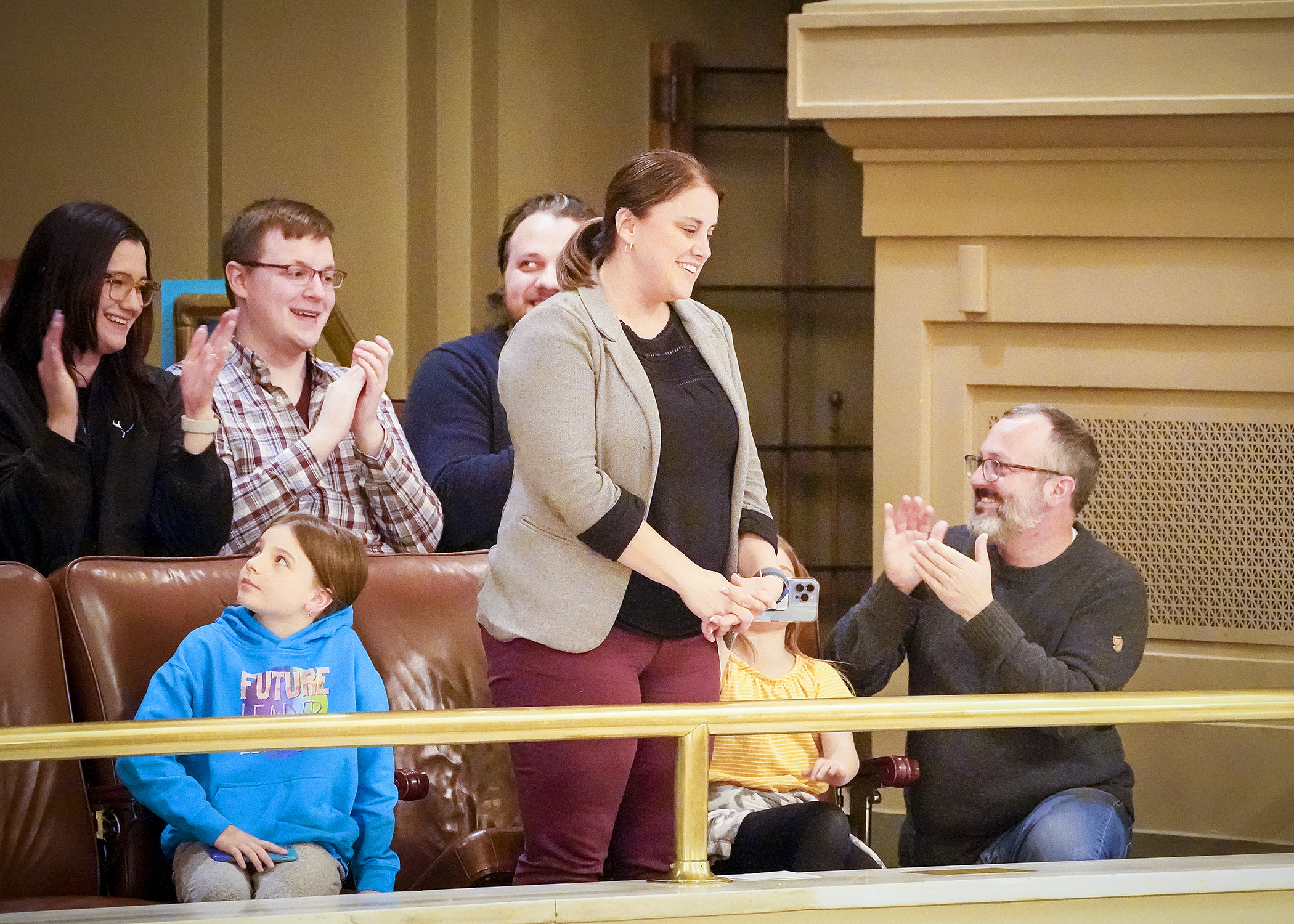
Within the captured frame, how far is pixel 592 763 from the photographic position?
1.52m

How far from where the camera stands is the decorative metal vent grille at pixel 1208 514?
2615mm

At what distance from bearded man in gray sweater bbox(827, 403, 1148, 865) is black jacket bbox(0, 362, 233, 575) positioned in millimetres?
890

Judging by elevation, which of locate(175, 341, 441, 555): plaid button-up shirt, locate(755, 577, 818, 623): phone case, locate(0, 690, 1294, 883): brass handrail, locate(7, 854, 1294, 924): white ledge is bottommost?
locate(7, 854, 1294, 924): white ledge

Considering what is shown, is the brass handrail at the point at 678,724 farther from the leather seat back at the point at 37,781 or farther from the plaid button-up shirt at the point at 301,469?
the plaid button-up shirt at the point at 301,469

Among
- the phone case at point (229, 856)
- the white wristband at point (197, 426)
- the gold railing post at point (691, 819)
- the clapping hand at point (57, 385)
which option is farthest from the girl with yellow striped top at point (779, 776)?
the clapping hand at point (57, 385)

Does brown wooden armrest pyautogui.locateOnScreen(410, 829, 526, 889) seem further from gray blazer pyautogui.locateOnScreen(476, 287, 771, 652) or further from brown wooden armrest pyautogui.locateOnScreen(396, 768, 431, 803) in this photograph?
gray blazer pyautogui.locateOnScreen(476, 287, 771, 652)

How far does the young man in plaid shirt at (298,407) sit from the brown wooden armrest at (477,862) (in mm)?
464

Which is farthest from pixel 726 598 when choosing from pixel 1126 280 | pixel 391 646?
pixel 1126 280

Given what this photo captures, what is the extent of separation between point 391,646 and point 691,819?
0.79m

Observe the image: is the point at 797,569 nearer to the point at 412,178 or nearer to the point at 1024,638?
the point at 1024,638

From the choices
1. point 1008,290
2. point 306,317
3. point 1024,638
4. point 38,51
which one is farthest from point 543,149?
point 1024,638

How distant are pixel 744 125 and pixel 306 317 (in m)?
2.36

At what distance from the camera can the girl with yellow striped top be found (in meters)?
1.77

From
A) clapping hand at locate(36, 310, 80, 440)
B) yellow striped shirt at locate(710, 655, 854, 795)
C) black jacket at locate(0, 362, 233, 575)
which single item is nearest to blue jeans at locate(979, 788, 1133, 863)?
yellow striped shirt at locate(710, 655, 854, 795)
